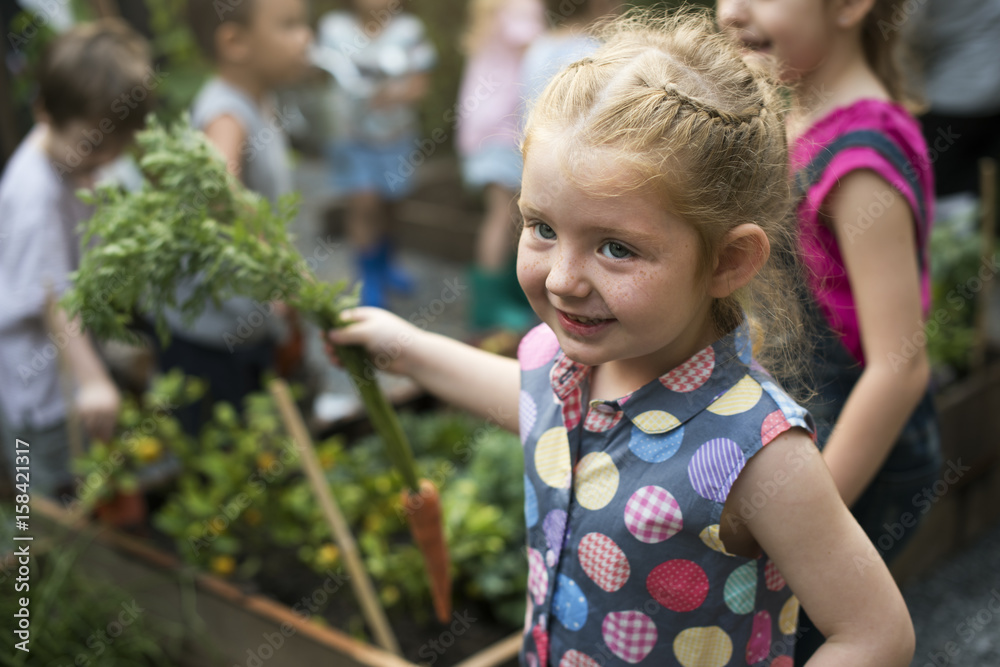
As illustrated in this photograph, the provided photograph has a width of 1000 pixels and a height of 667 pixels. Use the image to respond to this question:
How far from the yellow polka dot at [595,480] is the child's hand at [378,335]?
0.43 meters

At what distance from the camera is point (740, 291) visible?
4.14 feet

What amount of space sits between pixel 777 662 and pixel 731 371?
1.52 feet

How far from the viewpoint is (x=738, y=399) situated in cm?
117

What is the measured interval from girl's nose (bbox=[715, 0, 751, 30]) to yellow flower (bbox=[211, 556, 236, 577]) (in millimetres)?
1936

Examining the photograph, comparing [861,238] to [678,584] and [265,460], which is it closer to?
[678,584]

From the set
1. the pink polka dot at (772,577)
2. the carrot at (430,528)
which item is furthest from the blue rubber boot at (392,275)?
the pink polka dot at (772,577)

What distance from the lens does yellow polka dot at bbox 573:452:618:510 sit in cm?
122

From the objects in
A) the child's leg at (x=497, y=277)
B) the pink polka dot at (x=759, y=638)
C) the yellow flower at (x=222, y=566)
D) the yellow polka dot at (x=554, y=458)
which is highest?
the yellow polka dot at (x=554, y=458)

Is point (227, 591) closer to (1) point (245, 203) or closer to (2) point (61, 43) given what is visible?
(1) point (245, 203)

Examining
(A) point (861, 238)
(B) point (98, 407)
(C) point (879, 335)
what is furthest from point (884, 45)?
(B) point (98, 407)

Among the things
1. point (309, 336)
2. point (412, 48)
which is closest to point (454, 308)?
point (309, 336)

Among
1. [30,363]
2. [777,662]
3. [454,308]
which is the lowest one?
[454,308]

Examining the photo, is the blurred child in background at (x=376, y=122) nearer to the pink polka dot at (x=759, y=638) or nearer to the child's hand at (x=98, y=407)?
the child's hand at (x=98, y=407)

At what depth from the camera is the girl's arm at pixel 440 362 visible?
1.49m
